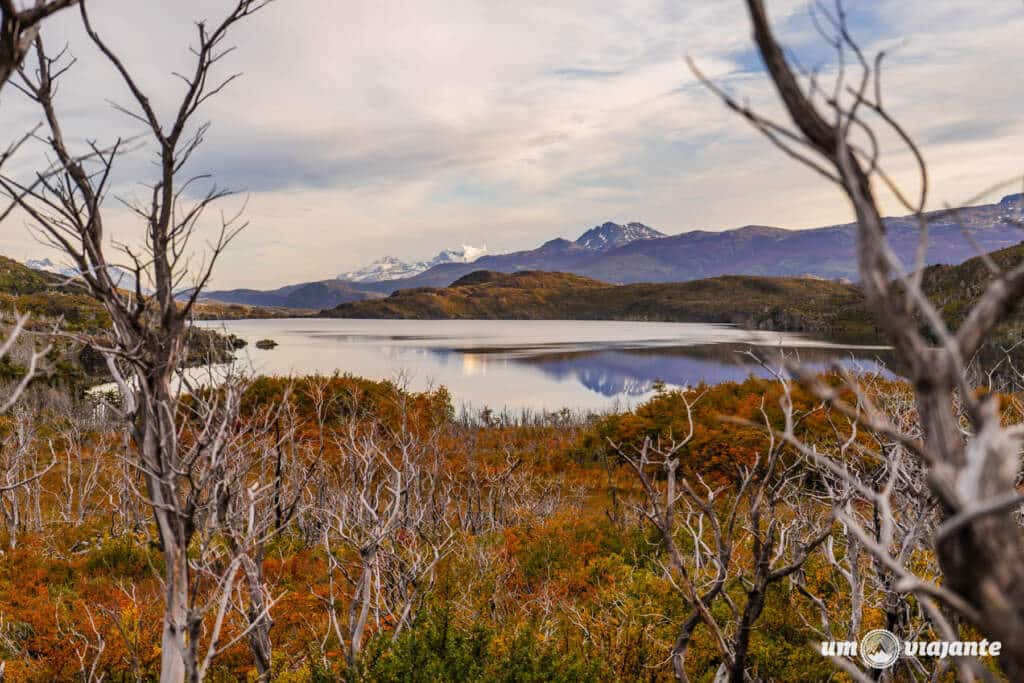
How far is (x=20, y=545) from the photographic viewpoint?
10938mm

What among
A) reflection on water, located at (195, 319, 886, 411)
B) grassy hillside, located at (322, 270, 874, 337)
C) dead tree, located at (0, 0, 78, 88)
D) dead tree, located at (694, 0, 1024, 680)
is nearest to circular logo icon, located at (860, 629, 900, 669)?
dead tree, located at (694, 0, 1024, 680)

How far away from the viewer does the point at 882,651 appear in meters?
3.76

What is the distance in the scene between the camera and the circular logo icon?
344 cm

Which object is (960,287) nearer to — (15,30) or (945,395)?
(945,395)

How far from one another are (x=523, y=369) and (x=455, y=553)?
3831 centimetres

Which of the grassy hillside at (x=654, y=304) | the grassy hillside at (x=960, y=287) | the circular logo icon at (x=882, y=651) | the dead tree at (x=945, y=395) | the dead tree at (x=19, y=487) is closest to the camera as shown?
the dead tree at (x=945, y=395)

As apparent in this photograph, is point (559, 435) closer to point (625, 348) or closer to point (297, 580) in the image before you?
point (297, 580)

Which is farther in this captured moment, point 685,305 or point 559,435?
point 685,305

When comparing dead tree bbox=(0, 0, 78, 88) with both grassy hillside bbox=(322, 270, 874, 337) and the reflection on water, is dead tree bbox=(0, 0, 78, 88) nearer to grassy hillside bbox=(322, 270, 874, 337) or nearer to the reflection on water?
the reflection on water

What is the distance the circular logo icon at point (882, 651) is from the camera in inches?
135

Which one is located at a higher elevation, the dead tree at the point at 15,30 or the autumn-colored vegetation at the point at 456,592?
the dead tree at the point at 15,30

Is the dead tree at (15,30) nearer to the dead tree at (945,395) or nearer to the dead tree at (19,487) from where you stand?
the dead tree at (945,395)

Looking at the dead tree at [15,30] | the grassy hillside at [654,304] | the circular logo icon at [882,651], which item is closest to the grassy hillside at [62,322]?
the dead tree at [15,30]

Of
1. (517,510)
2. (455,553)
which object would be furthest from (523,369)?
(455,553)
